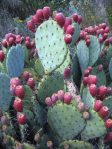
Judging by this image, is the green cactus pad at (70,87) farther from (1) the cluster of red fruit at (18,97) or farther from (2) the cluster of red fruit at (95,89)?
(1) the cluster of red fruit at (18,97)

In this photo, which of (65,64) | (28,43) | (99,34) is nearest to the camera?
(65,64)

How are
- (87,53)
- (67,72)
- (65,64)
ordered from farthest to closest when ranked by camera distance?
(87,53)
(65,64)
(67,72)

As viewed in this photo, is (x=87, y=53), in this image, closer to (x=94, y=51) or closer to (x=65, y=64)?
(x=94, y=51)

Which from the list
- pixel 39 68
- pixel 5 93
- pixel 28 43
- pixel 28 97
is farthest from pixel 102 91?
pixel 28 43

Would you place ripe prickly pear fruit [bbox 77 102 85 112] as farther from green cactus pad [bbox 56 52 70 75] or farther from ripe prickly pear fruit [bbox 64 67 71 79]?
green cactus pad [bbox 56 52 70 75]

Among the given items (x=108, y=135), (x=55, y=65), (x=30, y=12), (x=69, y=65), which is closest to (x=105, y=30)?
(x=69, y=65)

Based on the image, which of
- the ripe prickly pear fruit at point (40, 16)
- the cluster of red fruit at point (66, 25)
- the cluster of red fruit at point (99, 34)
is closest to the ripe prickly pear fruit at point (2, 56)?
the ripe prickly pear fruit at point (40, 16)

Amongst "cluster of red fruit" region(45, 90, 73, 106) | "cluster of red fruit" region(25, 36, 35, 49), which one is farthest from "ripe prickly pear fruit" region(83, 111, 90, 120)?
"cluster of red fruit" region(25, 36, 35, 49)
